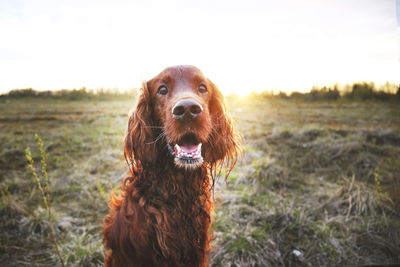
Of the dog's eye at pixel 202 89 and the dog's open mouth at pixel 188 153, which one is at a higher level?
the dog's eye at pixel 202 89

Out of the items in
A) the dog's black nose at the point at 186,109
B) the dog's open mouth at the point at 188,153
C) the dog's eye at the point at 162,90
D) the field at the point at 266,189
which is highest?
the dog's eye at the point at 162,90

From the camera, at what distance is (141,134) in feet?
5.57

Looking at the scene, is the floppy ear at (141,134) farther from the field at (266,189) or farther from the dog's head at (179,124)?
the field at (266,189)

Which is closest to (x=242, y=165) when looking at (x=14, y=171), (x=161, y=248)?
(x=161, y=248)

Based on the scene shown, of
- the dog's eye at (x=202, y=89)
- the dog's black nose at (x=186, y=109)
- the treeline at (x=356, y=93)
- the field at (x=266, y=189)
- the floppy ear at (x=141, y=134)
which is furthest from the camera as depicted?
the treeline at (x=356, y=93)

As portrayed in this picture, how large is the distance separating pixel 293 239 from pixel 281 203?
1.75ft

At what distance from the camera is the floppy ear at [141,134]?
1677 mm

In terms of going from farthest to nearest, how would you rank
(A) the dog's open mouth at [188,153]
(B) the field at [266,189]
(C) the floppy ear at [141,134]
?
(B) the field at [266,189], (C) the floppy ear at [141,134], (A) the dog's open mouth at [188,153]

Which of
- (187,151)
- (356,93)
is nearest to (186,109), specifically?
(187,151)

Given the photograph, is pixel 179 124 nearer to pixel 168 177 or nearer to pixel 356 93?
pixel 168 177

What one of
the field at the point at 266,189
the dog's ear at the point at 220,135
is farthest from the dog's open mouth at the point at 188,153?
the field at the point at 266,189

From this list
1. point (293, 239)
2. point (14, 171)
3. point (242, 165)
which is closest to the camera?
point (293, 239)

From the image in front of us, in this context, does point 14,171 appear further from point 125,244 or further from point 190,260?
point 190,260

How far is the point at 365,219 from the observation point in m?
2.71
